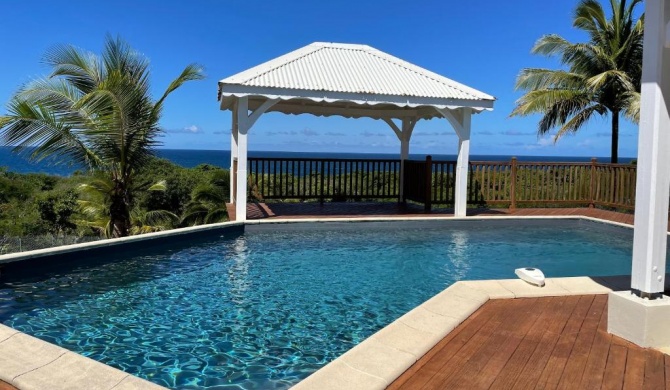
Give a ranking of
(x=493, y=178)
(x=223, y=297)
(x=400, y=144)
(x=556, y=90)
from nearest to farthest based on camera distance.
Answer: (x=223, y=297)
(x=493, y=178)
(x=400, y=144)
(x=556, y=90)

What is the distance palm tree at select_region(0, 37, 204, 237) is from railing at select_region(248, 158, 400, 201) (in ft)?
11.7

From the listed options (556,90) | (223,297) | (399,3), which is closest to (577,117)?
(556,90)

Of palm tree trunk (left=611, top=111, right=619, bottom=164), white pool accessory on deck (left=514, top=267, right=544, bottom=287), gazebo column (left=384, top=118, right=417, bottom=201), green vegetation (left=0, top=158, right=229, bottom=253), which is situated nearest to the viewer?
white pool accessory on deck (left=514, top=267, right=544, bottom=287)

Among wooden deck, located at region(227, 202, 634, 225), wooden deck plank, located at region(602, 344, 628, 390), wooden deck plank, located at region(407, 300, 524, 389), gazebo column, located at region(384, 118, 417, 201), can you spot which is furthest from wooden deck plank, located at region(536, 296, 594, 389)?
gazebo column, located at region(384, 118, 417, 201)

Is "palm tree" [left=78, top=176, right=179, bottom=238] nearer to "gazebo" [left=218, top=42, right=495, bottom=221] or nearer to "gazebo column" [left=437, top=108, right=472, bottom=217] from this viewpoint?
"gazebo" [left=218, top=42, right=495, bottom=221]

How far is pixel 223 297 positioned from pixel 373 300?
1.63 meters

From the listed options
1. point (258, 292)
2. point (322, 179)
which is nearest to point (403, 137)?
point (322, 179)

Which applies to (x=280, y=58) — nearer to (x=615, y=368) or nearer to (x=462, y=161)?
(x=462, y=161)

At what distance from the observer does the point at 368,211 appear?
37.7ft

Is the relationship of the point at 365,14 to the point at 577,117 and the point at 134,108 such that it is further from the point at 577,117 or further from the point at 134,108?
the point at 134,108

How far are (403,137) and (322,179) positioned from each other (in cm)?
276

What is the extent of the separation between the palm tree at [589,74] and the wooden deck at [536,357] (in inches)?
463

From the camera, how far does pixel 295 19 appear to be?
25312 millimetres

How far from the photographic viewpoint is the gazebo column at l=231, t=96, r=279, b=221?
905 cm
